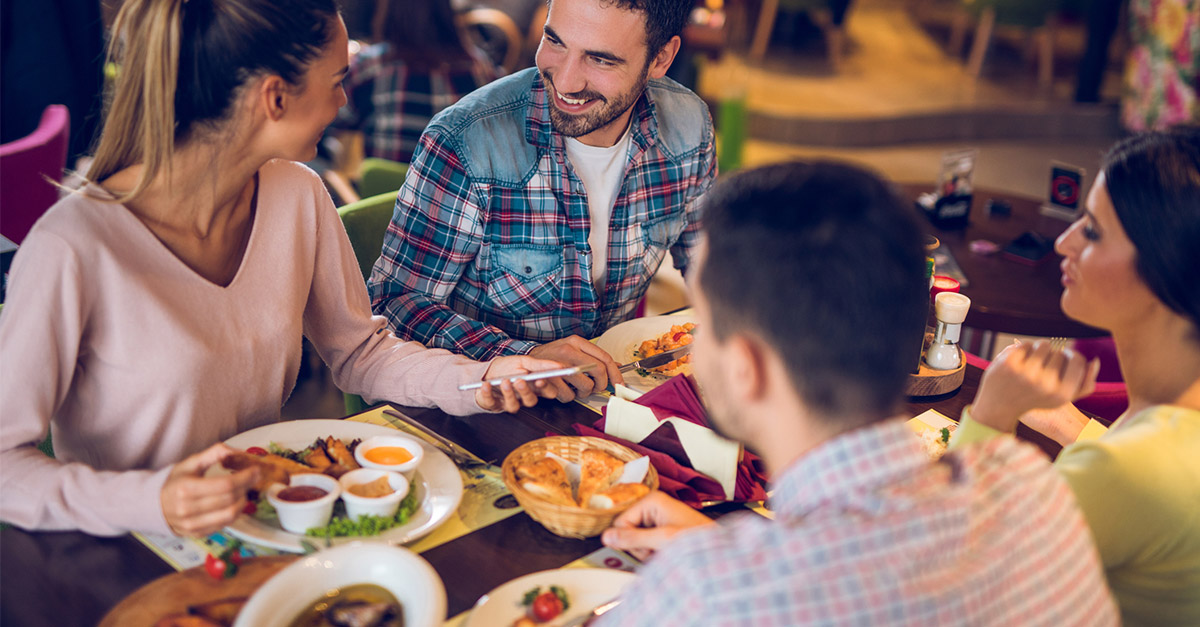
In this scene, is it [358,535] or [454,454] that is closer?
[358,535]

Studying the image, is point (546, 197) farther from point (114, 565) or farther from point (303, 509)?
point (114, 565)

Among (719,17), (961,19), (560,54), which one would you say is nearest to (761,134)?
(719,17)

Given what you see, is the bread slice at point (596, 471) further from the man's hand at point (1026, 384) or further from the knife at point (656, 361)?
the man's hand at point (1026, 384)

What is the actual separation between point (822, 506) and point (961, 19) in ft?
25.5

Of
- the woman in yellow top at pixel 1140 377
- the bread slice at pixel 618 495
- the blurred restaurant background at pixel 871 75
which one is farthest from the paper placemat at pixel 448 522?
the blurred restaurant background at pixel 871 75

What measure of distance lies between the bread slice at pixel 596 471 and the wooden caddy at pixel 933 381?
60 centimetres

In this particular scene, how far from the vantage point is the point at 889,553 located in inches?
29.5

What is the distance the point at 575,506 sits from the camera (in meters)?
1.23

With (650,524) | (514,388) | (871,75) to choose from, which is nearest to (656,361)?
(514,388)

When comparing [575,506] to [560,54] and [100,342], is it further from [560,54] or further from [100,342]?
[560,54]

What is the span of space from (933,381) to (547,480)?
762mm

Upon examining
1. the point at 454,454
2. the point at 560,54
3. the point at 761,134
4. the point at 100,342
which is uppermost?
the point at 560,54

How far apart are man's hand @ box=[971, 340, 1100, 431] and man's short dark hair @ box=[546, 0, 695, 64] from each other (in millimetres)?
952

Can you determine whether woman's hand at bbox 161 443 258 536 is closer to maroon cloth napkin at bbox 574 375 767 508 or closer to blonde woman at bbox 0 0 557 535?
blonde woman at bbox 0 0 557 535
